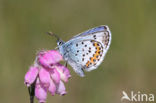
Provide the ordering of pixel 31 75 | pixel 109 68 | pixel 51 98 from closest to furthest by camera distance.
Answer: pixel 31 75
pixel 51 98
pixel 109 68

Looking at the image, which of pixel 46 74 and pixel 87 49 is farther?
pixel 87 49

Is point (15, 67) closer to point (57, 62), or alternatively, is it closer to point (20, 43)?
point (20, 43)

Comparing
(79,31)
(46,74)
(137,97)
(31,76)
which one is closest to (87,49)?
(46,74)

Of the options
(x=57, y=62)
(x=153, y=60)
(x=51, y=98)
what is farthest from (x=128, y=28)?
(x=57, y=62)

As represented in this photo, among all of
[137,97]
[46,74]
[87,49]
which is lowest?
[137,97]

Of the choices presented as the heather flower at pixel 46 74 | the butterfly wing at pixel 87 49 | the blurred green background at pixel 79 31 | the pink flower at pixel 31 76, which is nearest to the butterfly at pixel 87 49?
the butterfly wing at pixel 87 49

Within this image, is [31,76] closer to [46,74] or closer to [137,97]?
[46,74]

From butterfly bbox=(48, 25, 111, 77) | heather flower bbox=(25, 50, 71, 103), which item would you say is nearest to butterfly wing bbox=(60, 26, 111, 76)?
butterfly bbox=(48, 25, 111, 77)
